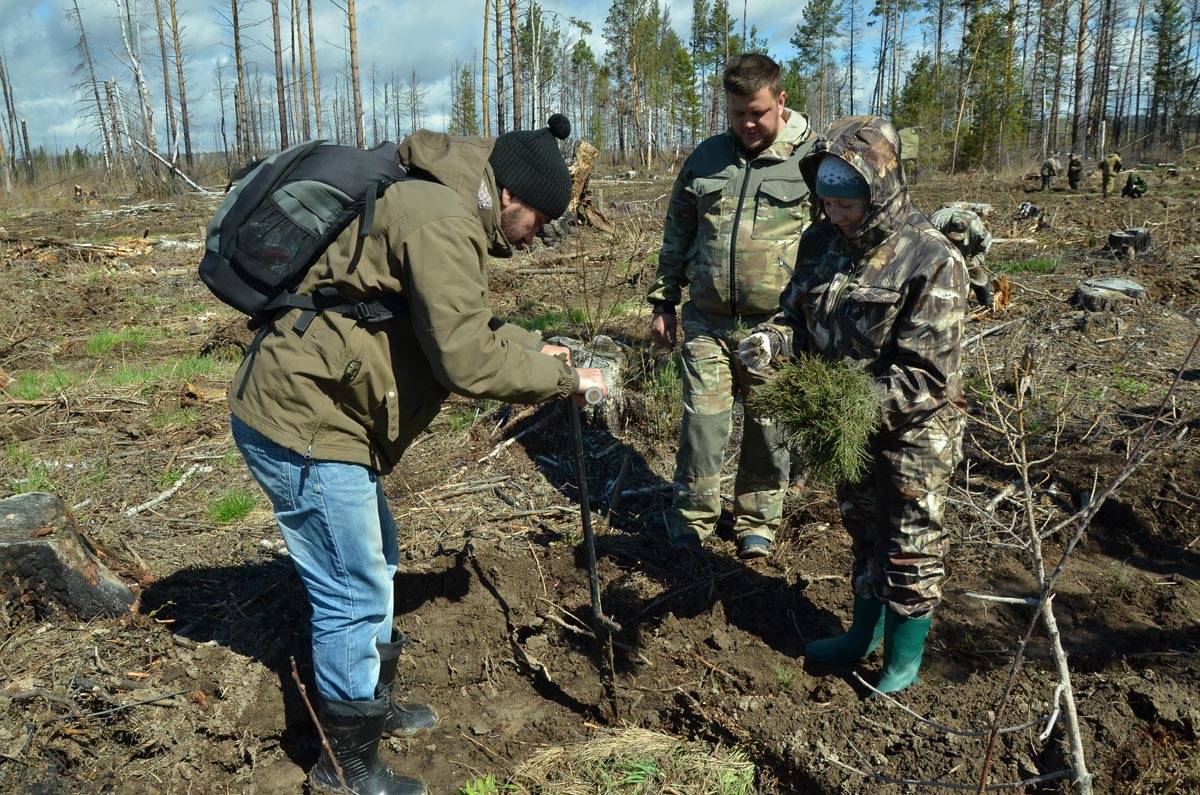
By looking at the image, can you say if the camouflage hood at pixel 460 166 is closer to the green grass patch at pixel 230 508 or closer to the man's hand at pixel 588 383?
the man's hand at pixel 588 383

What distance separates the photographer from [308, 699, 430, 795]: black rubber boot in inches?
105

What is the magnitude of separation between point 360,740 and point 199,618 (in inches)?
60.1

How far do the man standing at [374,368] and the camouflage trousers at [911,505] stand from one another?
4.12 ft

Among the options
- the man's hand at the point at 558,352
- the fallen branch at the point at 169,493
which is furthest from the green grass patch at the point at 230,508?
the man's hand at the point at 558,352

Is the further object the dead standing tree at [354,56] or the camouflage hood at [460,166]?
the dead standing tree at [354,56]

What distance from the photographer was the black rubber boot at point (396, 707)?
3.10m

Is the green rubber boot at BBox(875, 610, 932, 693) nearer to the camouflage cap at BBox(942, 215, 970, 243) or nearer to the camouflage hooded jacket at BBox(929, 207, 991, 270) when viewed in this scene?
the camouflage hooded jacket at BBox(929, 207, 991, 270)

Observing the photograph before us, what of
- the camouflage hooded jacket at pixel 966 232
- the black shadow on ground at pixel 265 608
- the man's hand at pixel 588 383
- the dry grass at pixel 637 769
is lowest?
the dry grass at pixel 637 769

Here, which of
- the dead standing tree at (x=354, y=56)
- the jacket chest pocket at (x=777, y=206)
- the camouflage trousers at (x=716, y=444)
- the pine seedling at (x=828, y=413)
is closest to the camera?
the pine seedling at (x=828, y=413)

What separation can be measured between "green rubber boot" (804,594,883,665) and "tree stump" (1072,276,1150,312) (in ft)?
19.7

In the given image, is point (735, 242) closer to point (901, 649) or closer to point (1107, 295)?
point (901, 649)

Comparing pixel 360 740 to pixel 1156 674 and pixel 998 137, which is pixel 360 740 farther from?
pixel 998 137

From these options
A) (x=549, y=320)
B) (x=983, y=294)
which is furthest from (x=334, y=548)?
(x=549, y=320)

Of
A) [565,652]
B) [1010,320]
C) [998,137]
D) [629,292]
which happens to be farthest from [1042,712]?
[998,137]
